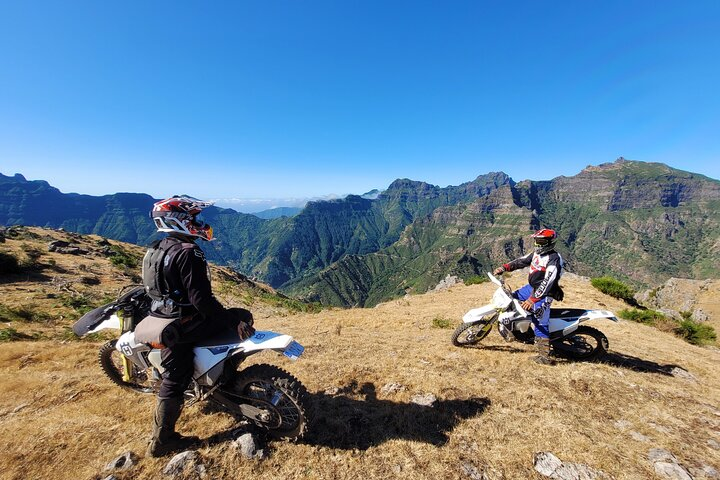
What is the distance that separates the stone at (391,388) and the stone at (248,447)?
2.86 meters

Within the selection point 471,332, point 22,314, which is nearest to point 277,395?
point 471,332

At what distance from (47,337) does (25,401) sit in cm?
648

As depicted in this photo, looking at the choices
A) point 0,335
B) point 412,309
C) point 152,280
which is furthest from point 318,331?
point 0,335

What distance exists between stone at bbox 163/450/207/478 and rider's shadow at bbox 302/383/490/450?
1.51m

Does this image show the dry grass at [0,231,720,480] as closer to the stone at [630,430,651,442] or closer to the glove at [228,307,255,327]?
the stone at [630,430,651,442]

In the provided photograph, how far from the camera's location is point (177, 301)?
14.5 feet

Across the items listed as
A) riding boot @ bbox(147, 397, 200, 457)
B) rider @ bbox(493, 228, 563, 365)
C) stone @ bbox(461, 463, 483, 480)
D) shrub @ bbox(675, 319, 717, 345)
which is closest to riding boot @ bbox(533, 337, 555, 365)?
rider @ bbox(493, 228, 563, 365)

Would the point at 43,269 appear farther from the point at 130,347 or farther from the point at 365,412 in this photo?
the point at 365,412

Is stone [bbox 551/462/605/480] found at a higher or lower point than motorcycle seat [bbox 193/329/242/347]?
lower

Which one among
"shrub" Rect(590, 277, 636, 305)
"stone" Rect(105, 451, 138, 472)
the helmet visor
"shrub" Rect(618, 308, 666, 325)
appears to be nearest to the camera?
"stone" Rect(105, 451, 138, 472)

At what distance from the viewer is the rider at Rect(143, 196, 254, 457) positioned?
4293 millimetres

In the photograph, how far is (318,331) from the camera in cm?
1227

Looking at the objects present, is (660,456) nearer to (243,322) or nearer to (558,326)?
(558,326)

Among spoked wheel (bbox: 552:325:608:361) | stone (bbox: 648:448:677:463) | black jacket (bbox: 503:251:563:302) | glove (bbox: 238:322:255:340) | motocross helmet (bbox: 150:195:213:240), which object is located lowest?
stone (bbox: 648:448:677:463)
